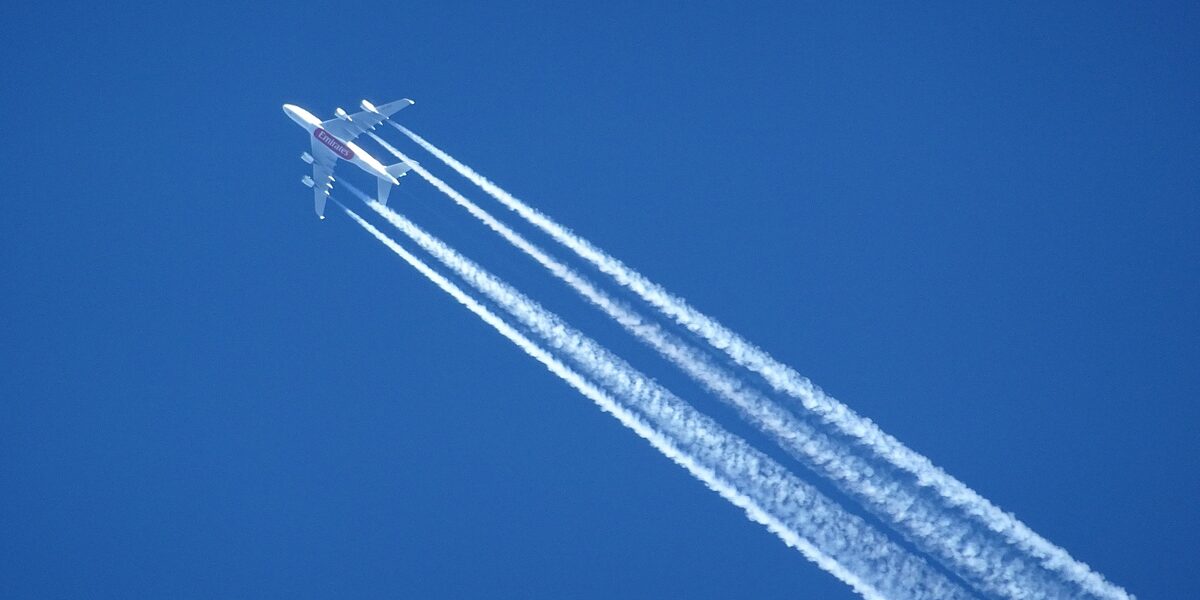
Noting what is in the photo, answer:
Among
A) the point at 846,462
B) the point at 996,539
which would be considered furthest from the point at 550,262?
the point at 996,539

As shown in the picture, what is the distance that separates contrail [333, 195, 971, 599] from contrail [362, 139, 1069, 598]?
57cm

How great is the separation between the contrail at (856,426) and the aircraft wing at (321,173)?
27.1 ft

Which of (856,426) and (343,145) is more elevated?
(856,426)

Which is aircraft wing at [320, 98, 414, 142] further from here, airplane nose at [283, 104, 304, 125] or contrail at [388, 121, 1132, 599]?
contrail at [388, 121, 1132, 599]

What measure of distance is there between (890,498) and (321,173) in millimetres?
19495

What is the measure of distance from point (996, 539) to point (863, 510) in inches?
134

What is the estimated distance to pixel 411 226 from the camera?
3091 centimetres

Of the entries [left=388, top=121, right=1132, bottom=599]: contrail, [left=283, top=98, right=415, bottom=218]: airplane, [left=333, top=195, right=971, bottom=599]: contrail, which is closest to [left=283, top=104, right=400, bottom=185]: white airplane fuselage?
[left=283, top=98, right=415, bottom=218]: airplane

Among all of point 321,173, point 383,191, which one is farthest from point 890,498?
point 321,173

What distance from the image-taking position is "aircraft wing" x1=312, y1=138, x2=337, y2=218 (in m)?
Answer: 32.1

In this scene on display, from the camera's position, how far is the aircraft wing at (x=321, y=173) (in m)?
32.1

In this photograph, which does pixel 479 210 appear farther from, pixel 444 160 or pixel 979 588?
pixel 979 588

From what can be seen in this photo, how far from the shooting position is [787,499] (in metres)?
26.5

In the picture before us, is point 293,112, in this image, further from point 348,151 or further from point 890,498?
point 890,498
